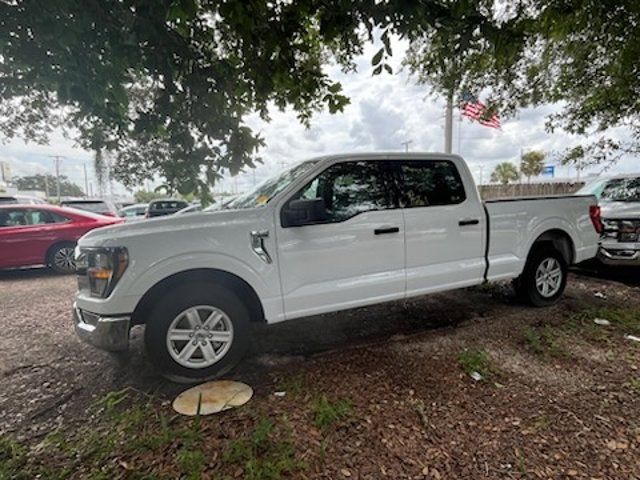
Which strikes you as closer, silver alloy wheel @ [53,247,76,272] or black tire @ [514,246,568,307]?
black tire @ [514,246,568,307]

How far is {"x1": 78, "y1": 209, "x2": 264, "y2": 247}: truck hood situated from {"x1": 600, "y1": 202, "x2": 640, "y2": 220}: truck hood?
18.9ft

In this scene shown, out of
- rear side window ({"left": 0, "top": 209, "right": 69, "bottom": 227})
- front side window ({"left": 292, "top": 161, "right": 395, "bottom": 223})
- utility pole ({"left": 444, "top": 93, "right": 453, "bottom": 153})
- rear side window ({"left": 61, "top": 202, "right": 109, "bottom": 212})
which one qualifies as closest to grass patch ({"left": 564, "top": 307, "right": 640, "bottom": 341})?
front side window ({"left": 292, "top": 161, "right": 395, "bottom": 223})

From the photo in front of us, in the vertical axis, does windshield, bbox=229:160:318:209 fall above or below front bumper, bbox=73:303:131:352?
above

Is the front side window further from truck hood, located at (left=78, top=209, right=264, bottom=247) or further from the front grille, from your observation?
the front grille

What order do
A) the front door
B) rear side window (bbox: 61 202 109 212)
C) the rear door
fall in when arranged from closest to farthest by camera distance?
the front door → the rear door → rear side window (bbox: 61 202 109 212)

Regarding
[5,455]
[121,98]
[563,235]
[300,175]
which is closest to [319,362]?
[300,175]

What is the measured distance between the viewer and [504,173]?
51000 mm

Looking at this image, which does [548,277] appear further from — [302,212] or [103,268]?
[103,268]

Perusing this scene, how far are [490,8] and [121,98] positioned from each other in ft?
18.1

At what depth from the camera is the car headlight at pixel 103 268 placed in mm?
2779

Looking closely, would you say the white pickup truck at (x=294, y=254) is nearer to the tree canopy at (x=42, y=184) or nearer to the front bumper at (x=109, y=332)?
the front bumper at (x=109, y=332)

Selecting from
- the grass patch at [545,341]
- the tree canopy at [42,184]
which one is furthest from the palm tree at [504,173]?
the tree canopy at [42,184]

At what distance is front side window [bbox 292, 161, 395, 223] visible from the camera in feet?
11.4

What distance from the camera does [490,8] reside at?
5.57 m
